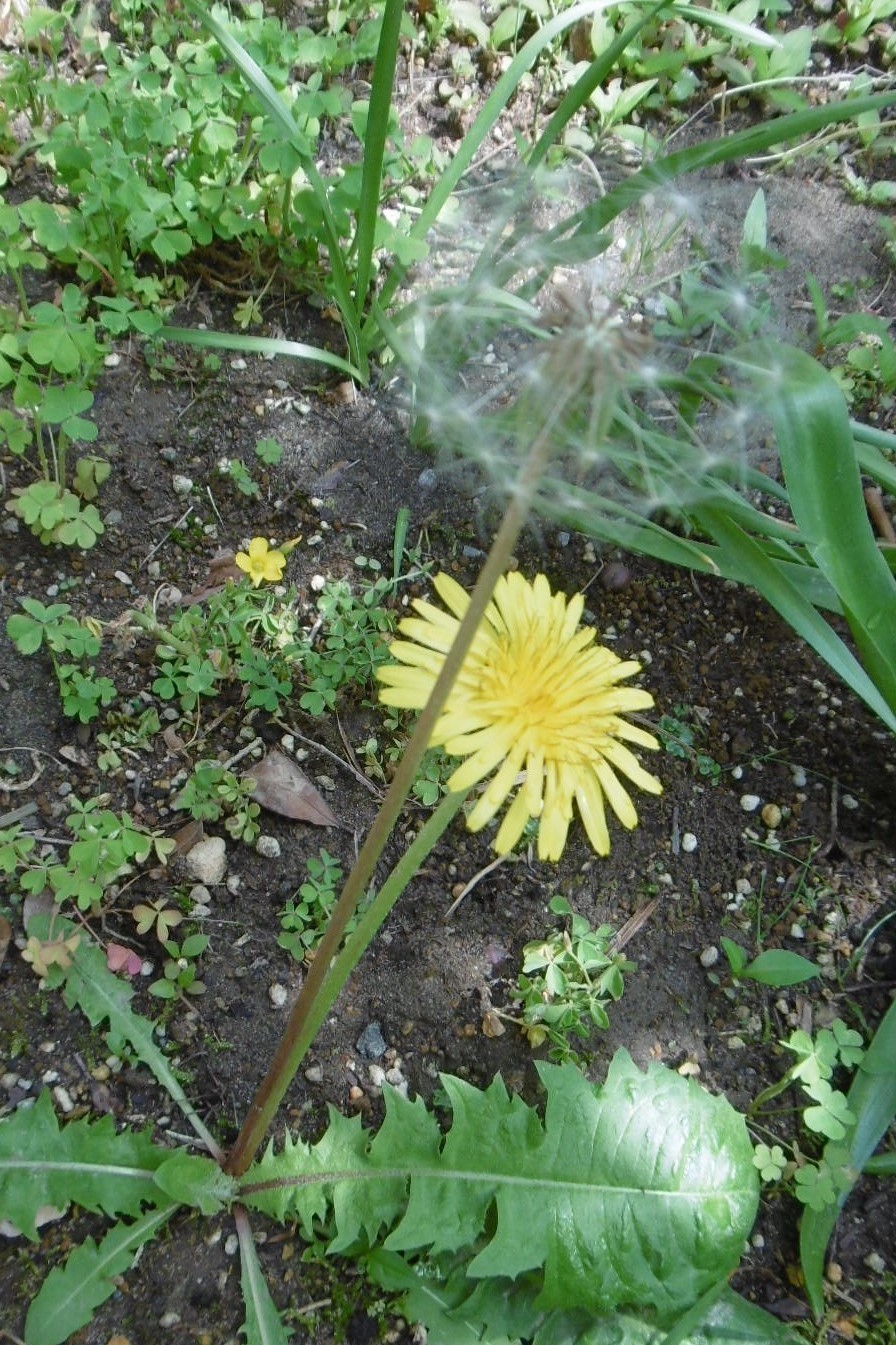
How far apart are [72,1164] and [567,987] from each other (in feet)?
2.91

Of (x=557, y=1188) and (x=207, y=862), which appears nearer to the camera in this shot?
(x=557, y=1188)

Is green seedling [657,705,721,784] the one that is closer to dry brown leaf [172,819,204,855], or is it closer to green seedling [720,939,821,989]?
green seedling [720,939,821,989]

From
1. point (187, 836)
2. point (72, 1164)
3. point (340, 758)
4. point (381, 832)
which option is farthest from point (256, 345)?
point (72, 1164)

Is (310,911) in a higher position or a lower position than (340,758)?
lower

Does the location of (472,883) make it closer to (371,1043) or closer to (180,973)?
(371,1043)

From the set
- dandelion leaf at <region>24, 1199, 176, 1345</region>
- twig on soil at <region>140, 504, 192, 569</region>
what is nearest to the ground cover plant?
dandelion leaf at <region>24, 1199, 176, 1345</region>

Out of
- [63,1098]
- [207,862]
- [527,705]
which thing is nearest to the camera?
[527,705]

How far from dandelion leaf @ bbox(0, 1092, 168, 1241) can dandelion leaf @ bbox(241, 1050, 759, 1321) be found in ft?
0.58

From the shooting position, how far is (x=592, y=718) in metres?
1.36

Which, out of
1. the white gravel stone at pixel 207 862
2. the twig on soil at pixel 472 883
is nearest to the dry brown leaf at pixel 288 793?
the white gravel stone at pixel 207 862

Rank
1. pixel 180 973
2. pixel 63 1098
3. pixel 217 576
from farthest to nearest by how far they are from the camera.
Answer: pixel 217 576, pixel 180 973, pixel 63 1098

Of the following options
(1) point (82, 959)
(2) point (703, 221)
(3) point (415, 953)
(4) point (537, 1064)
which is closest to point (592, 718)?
(4) point (537, 1064)

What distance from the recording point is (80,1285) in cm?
156

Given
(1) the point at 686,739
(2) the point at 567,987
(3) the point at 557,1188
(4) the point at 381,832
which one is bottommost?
(3) the point at 557,1188
